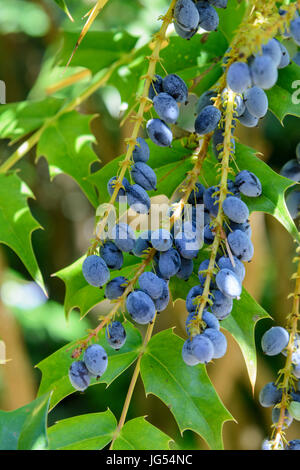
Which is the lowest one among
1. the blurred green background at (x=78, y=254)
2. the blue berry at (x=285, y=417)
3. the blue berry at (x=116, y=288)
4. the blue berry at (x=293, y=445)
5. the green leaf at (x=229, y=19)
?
the blurred green background at (x=78, y=254)

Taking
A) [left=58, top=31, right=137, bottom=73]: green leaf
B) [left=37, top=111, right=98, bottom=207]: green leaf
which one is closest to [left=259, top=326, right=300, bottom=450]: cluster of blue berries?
[left=37, top=111, right=98, bottom=207]: green leaf

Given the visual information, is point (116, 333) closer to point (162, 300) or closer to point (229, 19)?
point (162, 300)

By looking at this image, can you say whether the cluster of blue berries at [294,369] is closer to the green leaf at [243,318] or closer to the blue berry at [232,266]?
the green leaf at [243,318]

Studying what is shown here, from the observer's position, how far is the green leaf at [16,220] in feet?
3.54

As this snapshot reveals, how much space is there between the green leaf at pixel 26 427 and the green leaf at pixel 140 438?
0.75ft

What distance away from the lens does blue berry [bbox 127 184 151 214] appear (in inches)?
29.3

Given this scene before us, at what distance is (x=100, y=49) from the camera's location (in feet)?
4.22

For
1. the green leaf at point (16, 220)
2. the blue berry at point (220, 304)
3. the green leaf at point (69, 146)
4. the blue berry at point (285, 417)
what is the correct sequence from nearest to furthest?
the blue berry at point (220, 304)
the blue berry at point (285, 417)
the green leaf at point (16, 220)
the green leaf at point (69, 146)

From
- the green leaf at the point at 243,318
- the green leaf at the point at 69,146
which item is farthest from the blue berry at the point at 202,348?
the green leaf at the point at 69,146

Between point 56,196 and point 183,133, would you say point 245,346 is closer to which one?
point 183,133

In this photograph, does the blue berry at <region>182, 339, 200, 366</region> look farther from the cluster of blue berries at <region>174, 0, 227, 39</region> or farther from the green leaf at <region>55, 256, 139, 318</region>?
the cluster of blue berries at <region>174, 0, 227, 39</region>

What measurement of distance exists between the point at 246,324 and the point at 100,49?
72 cm

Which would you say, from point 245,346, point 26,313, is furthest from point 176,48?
point 26,313

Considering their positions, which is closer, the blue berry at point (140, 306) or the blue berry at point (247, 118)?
the blue berry at point (140, 306)
